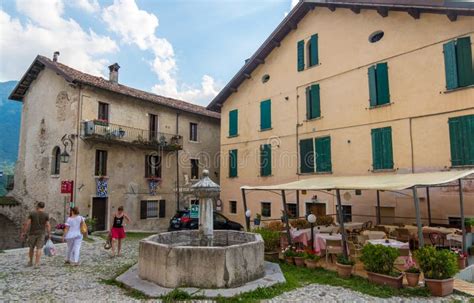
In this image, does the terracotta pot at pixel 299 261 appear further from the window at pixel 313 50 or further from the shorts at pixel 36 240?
the window at pixel 313 50

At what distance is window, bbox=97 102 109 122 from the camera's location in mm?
18469

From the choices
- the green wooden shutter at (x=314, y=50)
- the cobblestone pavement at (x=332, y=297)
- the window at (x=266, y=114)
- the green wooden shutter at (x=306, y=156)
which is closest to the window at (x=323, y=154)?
the green wooden shutter at (x=306, y=156)

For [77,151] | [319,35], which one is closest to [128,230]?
[77,151]

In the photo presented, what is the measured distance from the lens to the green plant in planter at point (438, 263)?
620 cm

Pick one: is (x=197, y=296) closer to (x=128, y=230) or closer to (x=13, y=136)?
(x=128, y=230)

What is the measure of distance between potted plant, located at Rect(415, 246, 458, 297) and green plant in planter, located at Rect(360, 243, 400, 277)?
551 millimetres

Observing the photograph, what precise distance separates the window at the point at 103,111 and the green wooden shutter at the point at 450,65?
54.5 feet

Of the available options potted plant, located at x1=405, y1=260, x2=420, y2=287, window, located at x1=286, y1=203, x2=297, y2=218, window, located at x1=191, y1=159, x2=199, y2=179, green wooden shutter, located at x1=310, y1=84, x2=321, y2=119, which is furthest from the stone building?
potted plant, located at x1=405, y1=260, x2=420, y2=287

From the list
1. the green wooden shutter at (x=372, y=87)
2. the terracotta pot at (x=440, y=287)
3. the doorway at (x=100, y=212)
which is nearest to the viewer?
the terracotta pot at (x=440, y=287)

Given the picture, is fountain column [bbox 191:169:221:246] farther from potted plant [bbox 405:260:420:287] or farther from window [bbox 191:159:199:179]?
window [bbox 191:159:199:179]

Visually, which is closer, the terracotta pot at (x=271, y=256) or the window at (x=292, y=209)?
the terracotta pot at (x=271, y=256)

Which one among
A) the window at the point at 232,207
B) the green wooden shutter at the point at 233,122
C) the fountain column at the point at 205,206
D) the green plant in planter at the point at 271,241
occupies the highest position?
the green wooden shutter at the point at 233,122

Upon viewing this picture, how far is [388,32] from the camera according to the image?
43.5 ft

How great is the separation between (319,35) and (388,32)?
342cm
